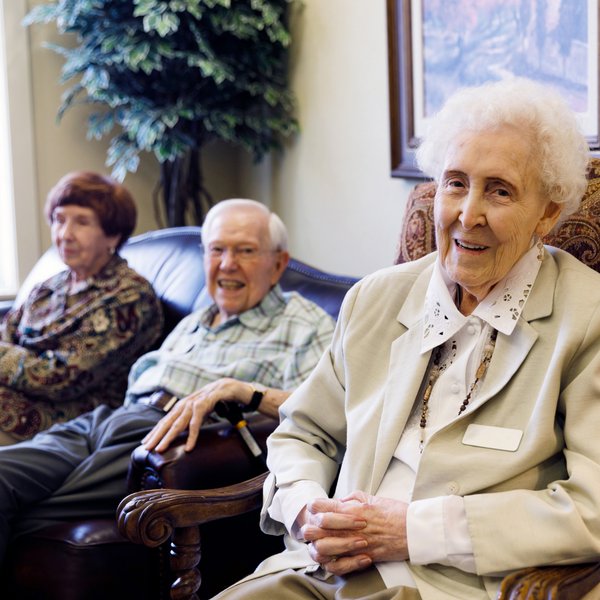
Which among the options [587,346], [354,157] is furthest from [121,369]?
[587,346]

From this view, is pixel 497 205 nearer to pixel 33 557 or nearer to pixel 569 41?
pixel 569 41

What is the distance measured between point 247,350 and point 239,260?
259 millimetres

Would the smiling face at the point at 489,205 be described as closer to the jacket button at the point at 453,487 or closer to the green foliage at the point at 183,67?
the jacket button at the point at 453,487

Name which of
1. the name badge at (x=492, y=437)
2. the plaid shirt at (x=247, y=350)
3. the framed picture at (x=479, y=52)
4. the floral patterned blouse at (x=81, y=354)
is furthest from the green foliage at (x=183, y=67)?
the name badge at (x=492, y=437)

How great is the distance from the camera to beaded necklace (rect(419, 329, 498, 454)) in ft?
4.96

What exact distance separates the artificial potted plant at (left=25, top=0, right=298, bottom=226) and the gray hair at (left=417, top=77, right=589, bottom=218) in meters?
2.20

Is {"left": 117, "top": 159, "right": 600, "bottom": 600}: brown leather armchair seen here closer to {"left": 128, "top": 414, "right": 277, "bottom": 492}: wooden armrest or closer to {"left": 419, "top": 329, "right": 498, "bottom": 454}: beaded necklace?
{"left": 128, "top": 414, "right": 277, "bottom": 492}: wooden armrest

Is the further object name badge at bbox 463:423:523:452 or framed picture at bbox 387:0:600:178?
framed picture at bbox 387:0:600:178

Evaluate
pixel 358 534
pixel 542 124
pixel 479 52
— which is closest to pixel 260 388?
pixel 358 534

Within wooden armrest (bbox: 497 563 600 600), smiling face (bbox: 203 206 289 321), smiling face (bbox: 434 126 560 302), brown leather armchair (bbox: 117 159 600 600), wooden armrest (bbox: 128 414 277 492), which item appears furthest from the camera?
smiling face (bbox: 203 206 289 321)

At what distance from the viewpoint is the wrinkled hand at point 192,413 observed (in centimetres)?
195

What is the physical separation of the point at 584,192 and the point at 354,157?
1823 mm

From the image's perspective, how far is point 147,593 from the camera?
6.97 ft

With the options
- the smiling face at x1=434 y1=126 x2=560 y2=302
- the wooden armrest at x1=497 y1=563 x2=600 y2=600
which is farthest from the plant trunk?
the wooden armrest at x1=497 y1=563 x2=600 y2=600
